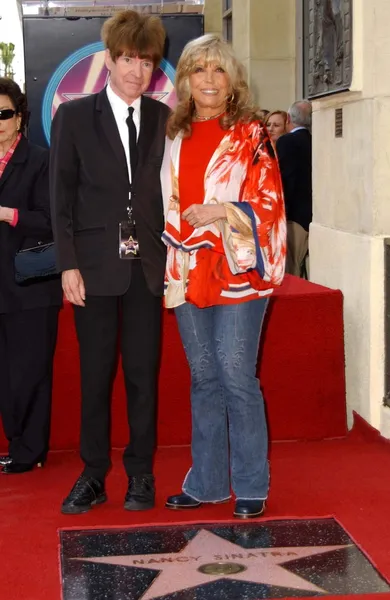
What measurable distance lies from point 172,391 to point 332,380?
0.84 m

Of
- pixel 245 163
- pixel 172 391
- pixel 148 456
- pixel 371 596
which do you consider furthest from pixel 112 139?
pixel 371 596

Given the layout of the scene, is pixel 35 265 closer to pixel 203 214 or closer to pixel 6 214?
pixel 6 214

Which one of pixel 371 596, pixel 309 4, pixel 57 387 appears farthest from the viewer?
pixel 309 4

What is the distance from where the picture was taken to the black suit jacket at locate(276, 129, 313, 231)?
9734 mm

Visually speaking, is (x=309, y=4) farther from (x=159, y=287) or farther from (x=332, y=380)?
(x=159, y=287)

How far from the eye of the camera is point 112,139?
4488 mm

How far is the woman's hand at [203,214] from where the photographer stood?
416cm

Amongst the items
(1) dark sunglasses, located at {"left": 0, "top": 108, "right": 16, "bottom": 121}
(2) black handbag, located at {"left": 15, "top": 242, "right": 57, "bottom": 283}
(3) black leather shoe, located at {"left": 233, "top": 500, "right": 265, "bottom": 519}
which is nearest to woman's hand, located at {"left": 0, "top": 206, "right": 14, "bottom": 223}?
(2) black handbag, located at {"left": 15, "top": 242, "right": 57, "bottom": 283}

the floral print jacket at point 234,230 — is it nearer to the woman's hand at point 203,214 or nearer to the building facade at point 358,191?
the woman's hand at point 203,214

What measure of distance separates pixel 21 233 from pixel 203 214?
128 centimetres

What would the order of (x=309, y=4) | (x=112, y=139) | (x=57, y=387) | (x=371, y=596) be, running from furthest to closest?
(x=309, y=4) < (x=57, y=387) < (x=112, y=139) < (x=371, y=596)

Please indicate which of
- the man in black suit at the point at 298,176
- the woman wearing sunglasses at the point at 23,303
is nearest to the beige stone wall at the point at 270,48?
the man in black suit at the point at 298,176

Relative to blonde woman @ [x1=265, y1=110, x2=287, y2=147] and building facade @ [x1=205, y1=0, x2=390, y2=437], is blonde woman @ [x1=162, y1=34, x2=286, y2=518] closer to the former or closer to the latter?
building facade @ [x1=205, y1=0, x2=390, y2=437]

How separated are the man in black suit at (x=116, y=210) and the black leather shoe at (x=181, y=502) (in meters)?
0.09
